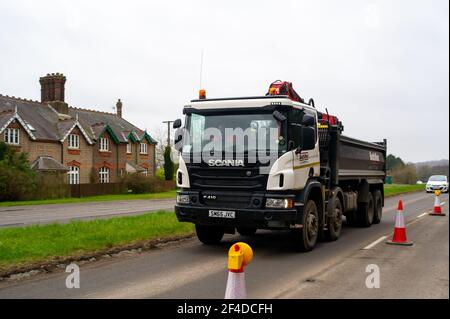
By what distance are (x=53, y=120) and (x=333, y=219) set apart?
3823cm

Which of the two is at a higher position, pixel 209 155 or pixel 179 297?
pixel 209 155

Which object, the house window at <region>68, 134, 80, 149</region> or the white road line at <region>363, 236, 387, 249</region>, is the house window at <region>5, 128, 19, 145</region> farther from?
the white road line at <region>363, 236, 387, 249</region>

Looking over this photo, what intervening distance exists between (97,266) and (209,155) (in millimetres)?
2864

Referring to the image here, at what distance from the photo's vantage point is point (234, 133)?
8.96 m

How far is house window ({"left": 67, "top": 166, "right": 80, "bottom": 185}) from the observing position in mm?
42938

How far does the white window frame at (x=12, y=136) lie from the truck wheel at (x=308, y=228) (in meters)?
32.4

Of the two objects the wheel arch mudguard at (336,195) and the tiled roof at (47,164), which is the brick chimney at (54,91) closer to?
the tiled roof at (47,164)

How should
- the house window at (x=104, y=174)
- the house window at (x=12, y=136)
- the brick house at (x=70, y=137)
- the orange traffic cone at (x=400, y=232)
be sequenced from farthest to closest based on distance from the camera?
1. the house window at (x=104, y=174)
2. the brick house at (x=70, y=137)
3. the house window at (x=12, y=136)
4. the orange traffic cone at (x=400, y=232)

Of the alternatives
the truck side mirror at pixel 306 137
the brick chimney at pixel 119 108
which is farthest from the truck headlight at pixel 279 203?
the brick chimney at pixel 119 108

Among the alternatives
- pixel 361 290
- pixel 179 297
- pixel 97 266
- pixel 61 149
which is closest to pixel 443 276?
pixel 361 290

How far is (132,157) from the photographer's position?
52.6m

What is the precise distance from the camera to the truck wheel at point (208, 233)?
10305 millimetres
